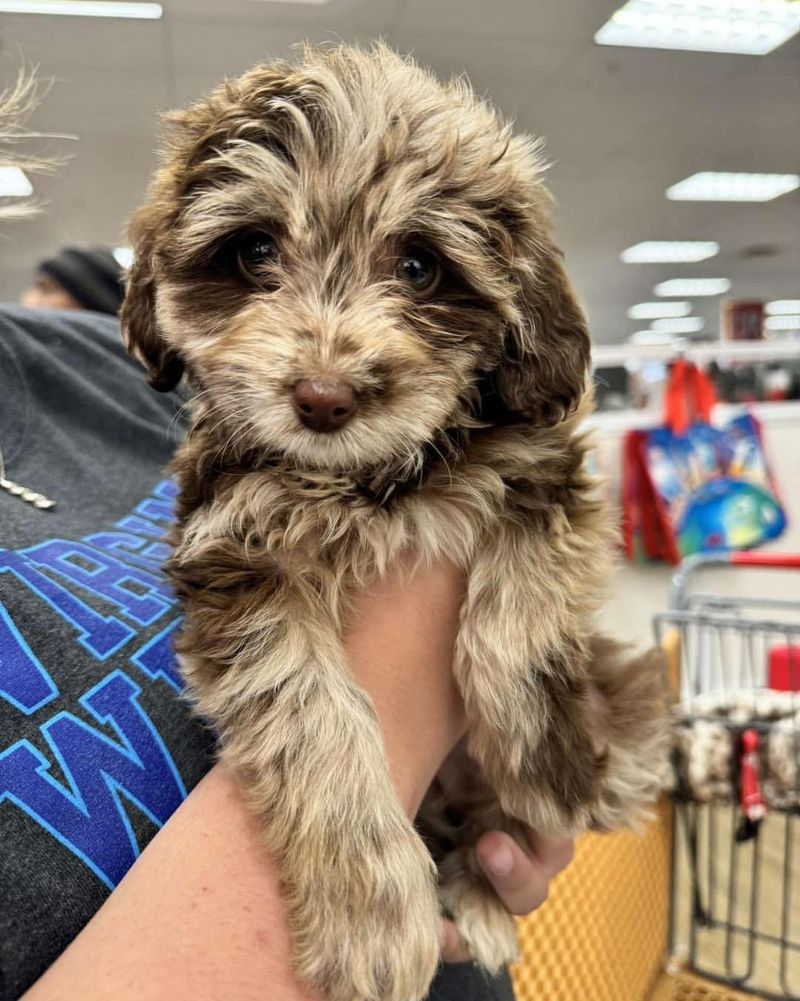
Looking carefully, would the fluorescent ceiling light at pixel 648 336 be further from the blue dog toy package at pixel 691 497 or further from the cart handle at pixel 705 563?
the cart handle at pixel 705 563

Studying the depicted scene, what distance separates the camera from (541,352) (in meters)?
1.13

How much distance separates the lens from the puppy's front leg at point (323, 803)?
2.99ft

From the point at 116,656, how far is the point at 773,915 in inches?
110

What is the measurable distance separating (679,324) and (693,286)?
24.4ft

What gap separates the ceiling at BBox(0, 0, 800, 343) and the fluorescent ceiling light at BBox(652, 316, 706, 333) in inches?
542

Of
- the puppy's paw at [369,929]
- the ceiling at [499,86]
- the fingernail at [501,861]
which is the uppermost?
the ceiling at [499,86]

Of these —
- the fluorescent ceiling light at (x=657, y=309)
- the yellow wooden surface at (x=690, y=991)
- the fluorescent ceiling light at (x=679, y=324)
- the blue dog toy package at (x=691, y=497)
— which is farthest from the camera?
the fluorescent ceiling light at (x=679, y=324)

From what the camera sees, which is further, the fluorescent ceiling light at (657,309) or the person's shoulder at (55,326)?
the fluorescent ceiling light at (657,309)

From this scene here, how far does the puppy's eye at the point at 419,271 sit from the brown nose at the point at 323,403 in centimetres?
25

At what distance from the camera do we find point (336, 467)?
3.50ft

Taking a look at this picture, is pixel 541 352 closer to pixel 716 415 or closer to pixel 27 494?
pixel 27 494

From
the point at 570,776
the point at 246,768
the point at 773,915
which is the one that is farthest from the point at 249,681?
the point at 773,915

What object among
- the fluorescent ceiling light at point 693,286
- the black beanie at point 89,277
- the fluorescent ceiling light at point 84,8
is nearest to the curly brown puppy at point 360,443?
the black beanie at point 89,277

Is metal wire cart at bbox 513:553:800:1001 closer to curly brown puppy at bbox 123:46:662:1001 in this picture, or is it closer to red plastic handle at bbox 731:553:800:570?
red plastic handle at bbox 731:553:800:570
